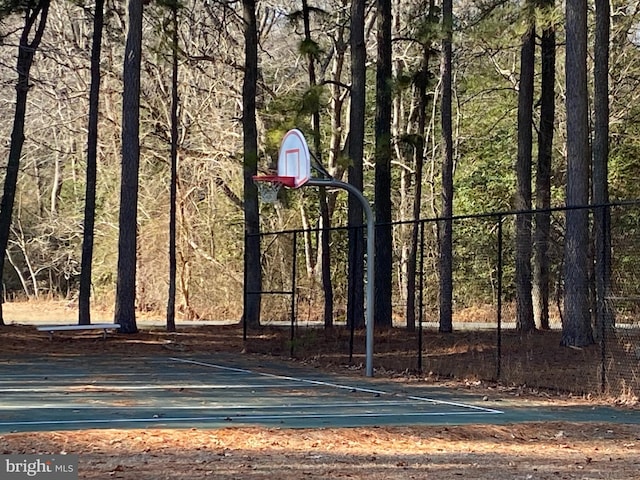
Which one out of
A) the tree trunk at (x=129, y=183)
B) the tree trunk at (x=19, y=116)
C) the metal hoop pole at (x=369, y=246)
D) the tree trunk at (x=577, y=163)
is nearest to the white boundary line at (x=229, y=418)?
the metal hoop pole at (x=369, y=246)

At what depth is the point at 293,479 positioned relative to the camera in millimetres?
6863

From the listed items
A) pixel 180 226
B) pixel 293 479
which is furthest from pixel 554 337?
pixel 180 226

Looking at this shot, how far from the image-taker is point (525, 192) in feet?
73.2

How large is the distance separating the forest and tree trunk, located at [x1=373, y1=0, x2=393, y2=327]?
0.17 ft

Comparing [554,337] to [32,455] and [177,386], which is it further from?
[32,455]

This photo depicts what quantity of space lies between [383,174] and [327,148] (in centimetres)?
1062

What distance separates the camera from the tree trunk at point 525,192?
20031 millimetres

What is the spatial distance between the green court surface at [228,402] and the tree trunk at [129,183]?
6534mm

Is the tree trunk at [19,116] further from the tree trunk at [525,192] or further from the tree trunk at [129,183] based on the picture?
the tree trunk at [525,192]

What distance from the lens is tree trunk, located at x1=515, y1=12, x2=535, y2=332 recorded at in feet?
65.7

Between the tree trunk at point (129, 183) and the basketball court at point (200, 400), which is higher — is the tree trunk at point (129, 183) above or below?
above

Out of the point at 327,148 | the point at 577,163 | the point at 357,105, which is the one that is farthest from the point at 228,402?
the point at 327,148

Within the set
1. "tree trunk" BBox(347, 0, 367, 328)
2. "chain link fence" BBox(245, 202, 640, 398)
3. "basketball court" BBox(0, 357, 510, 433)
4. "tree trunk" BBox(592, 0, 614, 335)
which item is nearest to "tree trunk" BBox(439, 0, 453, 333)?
"chain link fence" BBox(245, 202, 640, 398)

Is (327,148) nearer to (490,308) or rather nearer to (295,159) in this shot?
(490,308)
